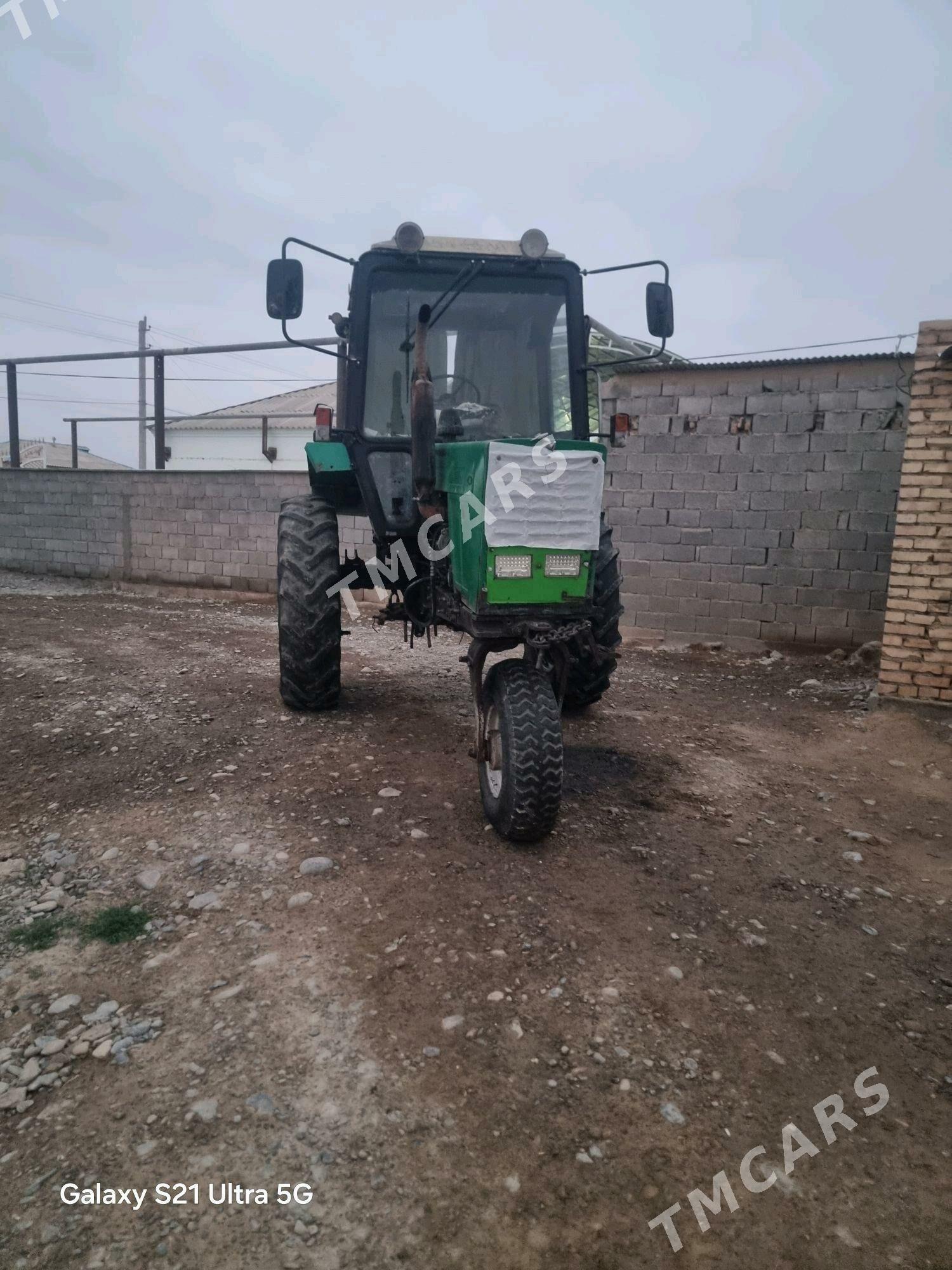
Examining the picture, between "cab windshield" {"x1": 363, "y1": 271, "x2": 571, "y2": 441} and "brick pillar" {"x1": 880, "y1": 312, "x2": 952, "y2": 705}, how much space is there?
2.14m

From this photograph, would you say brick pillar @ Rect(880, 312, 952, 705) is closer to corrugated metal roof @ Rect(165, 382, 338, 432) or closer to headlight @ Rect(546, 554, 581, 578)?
headlight @ Rect(546, 554, 581, 578)

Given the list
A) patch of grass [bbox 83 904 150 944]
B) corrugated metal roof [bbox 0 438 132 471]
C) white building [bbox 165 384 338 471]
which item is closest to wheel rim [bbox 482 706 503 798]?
patch of grass [bbox 83 904 150 944]

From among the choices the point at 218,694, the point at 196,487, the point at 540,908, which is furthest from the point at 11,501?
the point at 540,908

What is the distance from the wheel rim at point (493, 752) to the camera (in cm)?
326

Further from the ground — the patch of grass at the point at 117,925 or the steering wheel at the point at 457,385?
the steering wheel at the point at 457,385

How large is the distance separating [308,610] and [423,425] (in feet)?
4.62

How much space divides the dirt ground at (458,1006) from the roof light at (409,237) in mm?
2553

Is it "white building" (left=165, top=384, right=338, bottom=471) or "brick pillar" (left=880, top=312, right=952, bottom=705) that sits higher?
"white building" (left=165, top=384, right=338, bottom=471)

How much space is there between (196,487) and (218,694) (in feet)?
19.7

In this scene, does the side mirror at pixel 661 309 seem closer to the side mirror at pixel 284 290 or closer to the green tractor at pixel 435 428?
the green tractor at pixel 435 428

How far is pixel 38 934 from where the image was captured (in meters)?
2.55

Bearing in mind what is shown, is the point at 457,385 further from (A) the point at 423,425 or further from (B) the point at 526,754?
(B) the point at 526,754

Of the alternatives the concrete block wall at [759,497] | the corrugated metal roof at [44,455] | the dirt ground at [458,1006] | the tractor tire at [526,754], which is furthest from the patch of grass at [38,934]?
the corrugated metal roof at [44,455]

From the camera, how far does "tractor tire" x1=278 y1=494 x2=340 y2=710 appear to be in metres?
4.56
